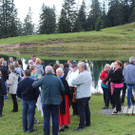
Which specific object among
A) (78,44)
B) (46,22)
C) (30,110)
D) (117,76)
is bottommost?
(30,110)

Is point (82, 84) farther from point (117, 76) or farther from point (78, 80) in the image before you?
point (117, 76)

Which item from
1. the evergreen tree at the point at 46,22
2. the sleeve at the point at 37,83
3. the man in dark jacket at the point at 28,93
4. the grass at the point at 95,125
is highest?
the evergreen tree at the point at 46,22

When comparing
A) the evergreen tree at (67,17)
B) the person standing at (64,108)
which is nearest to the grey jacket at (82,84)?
the person standing at (64,108)

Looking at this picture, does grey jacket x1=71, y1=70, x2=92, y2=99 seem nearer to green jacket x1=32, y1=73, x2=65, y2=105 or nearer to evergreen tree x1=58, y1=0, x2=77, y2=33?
green jacket x1=32, y1=73, x2=65, y2=105

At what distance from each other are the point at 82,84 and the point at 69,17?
244 feet

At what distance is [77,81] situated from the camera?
6125 millimetres

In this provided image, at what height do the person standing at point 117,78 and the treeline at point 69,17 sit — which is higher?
the treeline at point 69,17

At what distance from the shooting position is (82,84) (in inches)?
245

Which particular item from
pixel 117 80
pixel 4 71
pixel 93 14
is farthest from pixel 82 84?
pixel 93 14

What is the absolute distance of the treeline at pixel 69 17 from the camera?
3017 inches

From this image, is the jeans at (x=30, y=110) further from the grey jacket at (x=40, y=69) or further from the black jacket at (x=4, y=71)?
the grey jacket at (x=40, y=69)

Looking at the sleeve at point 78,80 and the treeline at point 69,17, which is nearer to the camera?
the sleeve at point 78,80

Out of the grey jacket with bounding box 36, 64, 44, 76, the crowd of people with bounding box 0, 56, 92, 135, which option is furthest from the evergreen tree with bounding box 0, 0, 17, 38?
the crowd of people with bounding box 0, 56, 92, 135

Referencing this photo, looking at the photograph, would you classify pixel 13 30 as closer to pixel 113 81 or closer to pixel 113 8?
pixel 113 8
